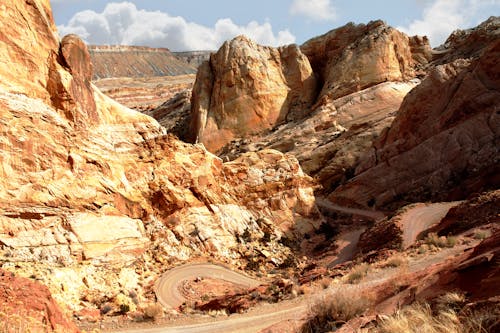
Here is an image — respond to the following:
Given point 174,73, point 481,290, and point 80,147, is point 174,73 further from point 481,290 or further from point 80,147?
point 481,290

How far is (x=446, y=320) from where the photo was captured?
18.4 feet

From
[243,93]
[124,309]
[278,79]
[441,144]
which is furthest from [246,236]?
[278,79]

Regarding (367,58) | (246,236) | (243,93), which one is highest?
(367,58)

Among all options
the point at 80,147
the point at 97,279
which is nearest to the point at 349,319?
the point at 97,279

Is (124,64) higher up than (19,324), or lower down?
higher up

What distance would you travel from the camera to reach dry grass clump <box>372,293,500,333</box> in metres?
5.04

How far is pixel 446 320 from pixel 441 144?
33.4 metres

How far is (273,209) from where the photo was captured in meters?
33.9

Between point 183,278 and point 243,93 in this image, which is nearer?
point 183,278

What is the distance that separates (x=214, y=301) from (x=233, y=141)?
4101cm

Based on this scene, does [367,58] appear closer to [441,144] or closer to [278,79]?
[278,79]

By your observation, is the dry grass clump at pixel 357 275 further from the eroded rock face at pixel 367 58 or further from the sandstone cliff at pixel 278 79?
the eroded rock face at pixel 367 58

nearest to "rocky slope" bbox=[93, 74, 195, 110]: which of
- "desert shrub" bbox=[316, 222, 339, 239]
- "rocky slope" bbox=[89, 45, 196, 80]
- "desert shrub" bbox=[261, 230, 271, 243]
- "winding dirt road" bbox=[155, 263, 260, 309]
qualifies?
"rocky slope" bbox=[89, 45, 196, 80]

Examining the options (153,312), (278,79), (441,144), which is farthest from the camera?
(278,79)
